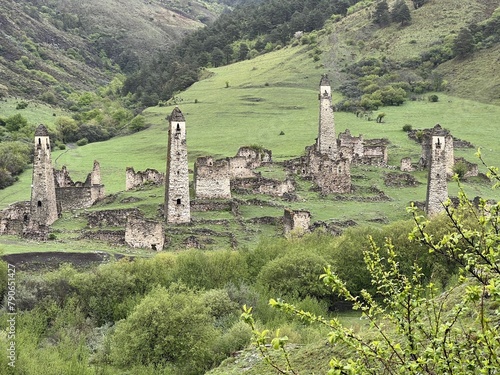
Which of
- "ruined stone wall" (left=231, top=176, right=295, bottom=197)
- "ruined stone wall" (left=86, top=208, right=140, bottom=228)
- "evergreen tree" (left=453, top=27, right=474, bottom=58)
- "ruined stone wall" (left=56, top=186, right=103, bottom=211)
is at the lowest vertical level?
"ruined stone wall" (left=86, top=208, right=140, bottom=228)

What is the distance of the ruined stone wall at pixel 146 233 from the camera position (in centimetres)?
4394

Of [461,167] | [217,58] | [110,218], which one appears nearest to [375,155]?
[461,167]

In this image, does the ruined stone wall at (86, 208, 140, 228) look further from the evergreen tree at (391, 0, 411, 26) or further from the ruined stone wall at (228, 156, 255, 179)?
the evergreen tree at (391, 0, 411, 26)

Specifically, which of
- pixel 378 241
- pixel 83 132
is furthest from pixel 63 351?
pixel 83 132

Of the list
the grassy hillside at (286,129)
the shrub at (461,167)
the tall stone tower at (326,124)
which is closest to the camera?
the grassy hillside at (286,129)

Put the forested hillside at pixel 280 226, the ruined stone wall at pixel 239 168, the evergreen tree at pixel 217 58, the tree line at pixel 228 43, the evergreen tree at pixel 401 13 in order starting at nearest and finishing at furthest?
1. the forested hillside at pixel 280 226
2. the ruined stone wall at pixel 239 168
3. the evergreen tree at pixel 401 13
4. the tree line at pixel 228 43
5. the evergreen tree at pixel 217 58

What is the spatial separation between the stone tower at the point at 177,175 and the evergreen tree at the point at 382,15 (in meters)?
99.9

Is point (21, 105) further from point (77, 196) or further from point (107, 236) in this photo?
point (107, 236)

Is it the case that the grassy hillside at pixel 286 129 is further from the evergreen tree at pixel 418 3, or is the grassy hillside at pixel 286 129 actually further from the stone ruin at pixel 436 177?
the stone ruin at pixel 436 177

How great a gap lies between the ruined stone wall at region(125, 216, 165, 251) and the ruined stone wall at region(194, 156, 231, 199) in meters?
7.75

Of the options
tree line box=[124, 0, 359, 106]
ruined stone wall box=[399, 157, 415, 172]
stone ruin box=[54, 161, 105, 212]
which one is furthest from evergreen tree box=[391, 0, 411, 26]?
stone ruin box=[54, 161, 105, 212]

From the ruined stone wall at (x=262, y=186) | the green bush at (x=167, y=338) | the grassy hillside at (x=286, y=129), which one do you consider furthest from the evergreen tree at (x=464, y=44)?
the green bush at (x=167, y=338)

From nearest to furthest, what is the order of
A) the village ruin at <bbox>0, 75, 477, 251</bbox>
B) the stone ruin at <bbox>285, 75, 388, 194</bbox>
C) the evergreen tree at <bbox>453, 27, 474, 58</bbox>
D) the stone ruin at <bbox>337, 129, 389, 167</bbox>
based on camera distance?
the village ruin at <bbox>0, 75, 477, 251</bbox> < the stone ruin at <bbox>285, 75, 388, 194</bbox> < the stone ruin at <bbox>337, 129, 389, 167</bbox> < the evergreen tree at <bbox>453, 27, 474, 58</bbox>

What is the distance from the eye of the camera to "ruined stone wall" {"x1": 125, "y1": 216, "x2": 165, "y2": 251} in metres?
43.9
